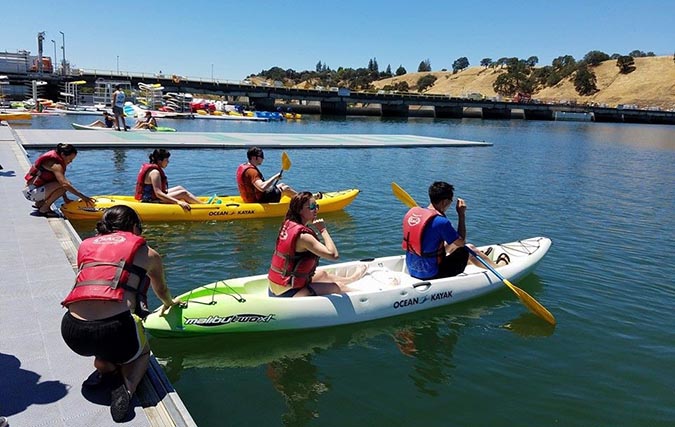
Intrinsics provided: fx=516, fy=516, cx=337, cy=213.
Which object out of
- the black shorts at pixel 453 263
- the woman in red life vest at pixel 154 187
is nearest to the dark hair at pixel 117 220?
the black shorts at pixel 453 263

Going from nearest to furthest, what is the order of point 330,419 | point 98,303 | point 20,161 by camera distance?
point 98,303 < point 330,419 < point 20,161

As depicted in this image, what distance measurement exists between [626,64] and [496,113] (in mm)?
55237

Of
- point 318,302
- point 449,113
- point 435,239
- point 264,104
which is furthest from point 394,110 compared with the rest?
point 318,302

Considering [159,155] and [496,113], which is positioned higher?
[496,113]

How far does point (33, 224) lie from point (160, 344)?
4.18 meters

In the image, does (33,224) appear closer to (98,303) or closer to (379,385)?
(98,303)

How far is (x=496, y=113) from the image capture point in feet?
275

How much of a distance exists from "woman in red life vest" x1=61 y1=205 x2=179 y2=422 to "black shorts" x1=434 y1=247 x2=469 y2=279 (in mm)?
4139

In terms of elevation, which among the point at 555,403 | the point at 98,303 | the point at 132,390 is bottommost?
the point at 555,403

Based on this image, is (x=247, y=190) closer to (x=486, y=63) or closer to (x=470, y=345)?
(x=470, y=345)

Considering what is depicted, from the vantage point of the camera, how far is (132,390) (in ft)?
12.5

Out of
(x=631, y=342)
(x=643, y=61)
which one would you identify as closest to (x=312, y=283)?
(x=631, y=342)

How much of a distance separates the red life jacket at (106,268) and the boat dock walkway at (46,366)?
754mm

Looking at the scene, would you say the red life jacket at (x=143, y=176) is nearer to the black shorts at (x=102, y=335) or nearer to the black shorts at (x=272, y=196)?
the black shorts at (x=272, y=196)
